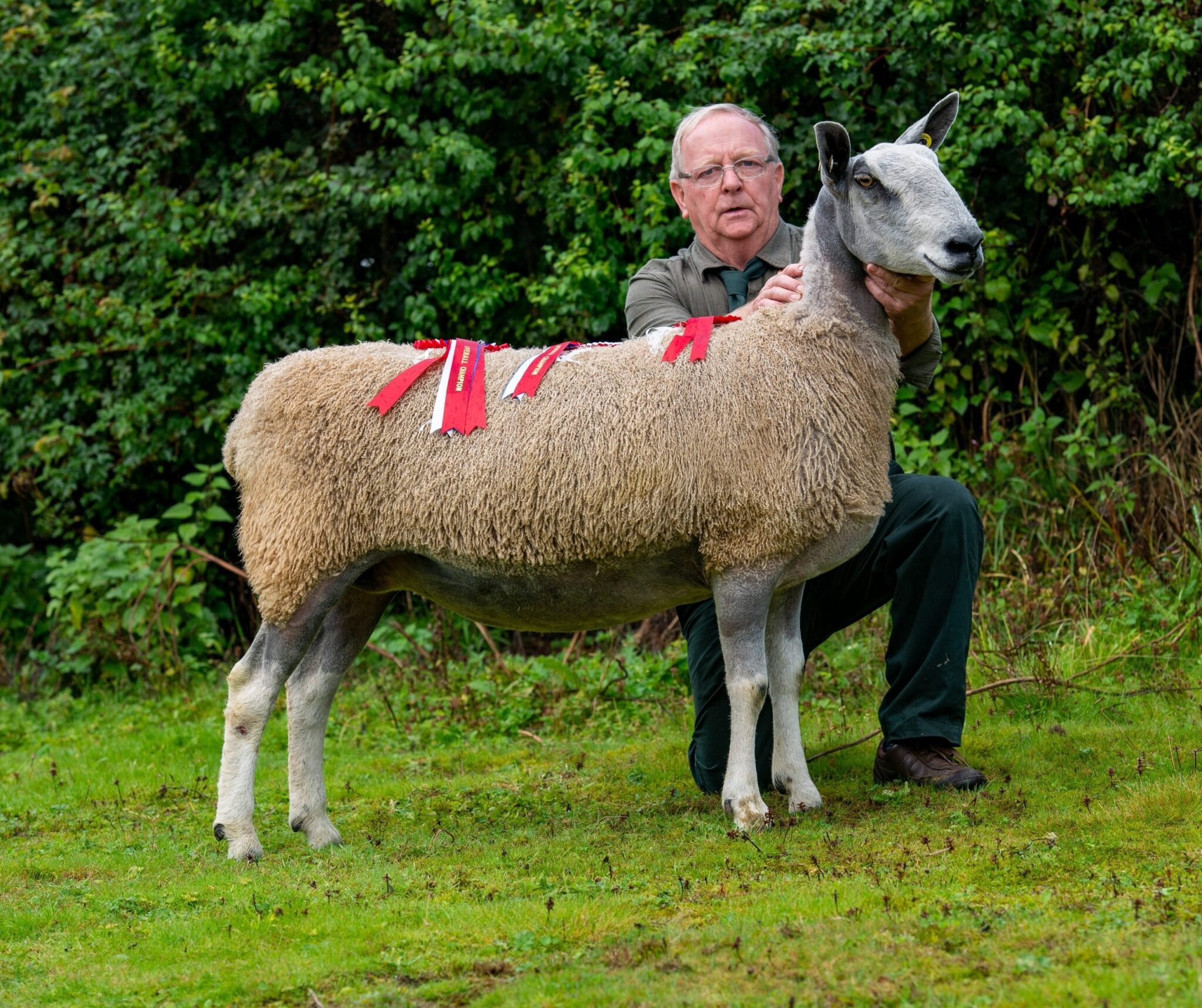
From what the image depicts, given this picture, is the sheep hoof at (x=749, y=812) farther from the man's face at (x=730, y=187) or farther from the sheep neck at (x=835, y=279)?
the man's face at (x=730, y=187)

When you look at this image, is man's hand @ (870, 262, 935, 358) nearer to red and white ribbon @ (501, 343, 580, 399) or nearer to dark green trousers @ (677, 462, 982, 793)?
dark green trousers @ (677, 462, 982, 793)

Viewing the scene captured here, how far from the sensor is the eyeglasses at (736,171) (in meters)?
5.30

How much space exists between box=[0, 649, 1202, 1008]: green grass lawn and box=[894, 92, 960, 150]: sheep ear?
92.8 inches

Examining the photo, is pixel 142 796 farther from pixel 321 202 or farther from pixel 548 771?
pixel 321 202

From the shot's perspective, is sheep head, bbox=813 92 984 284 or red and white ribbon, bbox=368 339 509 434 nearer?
sheep head, bbox=813 92 984 284

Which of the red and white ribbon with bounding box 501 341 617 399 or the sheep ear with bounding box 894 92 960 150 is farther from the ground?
the sheep ear with bounding box 894 92 960 150

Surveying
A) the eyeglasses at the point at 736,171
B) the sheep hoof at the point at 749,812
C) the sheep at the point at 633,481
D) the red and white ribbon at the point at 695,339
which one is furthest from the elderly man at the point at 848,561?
the sheep hoof at the point at 749,812

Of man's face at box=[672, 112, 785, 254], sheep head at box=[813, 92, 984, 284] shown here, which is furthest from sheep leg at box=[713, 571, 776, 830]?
man's face at box=[672, 112, 785, 254]

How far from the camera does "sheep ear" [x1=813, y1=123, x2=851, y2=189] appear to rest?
14.7 ft

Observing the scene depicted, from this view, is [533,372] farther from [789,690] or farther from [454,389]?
[789,690]

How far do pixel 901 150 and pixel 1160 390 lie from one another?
14.7ft

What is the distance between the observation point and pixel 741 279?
215 inches

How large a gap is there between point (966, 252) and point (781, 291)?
758 mm

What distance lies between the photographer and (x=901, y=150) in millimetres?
4531
